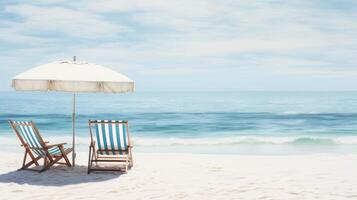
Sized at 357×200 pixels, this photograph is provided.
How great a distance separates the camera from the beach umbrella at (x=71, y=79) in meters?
5.96

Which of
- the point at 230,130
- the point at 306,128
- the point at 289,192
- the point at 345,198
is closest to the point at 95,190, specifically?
the point at 289,192

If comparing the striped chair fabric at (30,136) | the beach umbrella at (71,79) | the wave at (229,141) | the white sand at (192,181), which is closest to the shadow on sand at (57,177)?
the white sand at (192,181)

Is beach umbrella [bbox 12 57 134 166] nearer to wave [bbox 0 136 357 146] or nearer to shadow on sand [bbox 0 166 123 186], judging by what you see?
shadow on sand [bbox 0 166 123 186]

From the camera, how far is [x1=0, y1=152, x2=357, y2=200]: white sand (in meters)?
5.41

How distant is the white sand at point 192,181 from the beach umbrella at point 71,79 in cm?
125

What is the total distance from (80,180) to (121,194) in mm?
1053

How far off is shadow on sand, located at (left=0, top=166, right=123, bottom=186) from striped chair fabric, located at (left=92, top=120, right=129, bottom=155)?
14.3 inches

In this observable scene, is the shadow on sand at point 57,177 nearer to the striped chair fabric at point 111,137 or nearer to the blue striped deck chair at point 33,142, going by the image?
the blue striped deck chair at point 33,142

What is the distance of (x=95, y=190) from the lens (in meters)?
Result: 5.63

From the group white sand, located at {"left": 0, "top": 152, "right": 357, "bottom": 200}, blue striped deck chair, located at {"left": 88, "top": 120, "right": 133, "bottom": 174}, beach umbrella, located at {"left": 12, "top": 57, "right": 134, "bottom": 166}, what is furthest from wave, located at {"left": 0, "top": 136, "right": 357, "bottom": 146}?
beach umbrella, located at {"left": 12, "top": 57, "right": 134, "bottom": 166}

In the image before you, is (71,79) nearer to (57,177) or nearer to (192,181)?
(57,177)

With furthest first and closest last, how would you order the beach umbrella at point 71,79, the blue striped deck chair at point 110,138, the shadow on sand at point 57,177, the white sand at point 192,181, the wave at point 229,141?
the wave at point 229,141 < the blue striped deck chair at point 110,138 < the shadow on sand at point 57,177 < the beach umbrella at point 71,79 < the white sand at point 192,181

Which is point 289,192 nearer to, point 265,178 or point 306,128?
point 265,178

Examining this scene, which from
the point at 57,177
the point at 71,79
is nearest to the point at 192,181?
the point at 57,177
